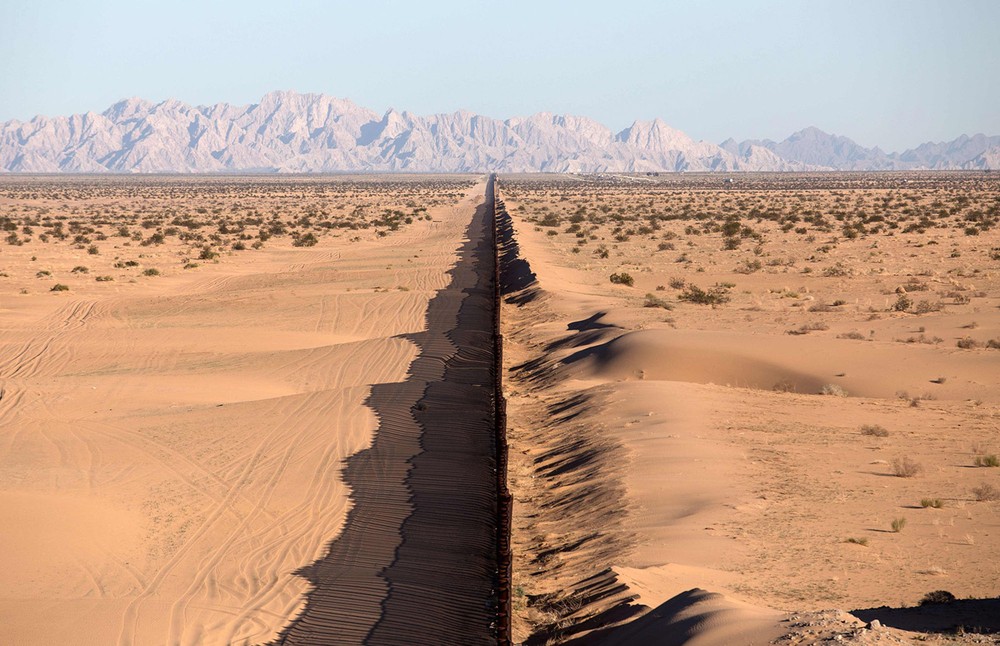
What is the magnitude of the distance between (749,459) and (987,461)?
8.77ft

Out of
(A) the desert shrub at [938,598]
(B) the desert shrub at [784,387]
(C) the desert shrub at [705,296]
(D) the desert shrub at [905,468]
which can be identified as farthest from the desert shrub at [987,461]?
(C) the desert shrub at [705,296]

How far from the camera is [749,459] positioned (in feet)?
44.6

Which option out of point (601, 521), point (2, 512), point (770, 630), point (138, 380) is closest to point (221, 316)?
point (138, 380)

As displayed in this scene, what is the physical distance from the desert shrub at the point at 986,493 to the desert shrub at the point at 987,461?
105cm

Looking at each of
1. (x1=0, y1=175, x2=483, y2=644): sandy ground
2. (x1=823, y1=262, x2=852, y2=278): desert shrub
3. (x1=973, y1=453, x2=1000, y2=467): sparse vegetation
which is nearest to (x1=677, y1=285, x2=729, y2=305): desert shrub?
(x1=823, y1=262, x2=852, y2=278): desert shrub

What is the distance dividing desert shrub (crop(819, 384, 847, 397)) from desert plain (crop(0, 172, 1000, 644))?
0.24ft

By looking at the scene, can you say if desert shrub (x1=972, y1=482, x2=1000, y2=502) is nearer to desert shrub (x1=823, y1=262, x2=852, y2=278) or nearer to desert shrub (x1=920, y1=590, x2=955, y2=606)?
desert shrub (x1=920, y1=590, x2=955, y2=606)

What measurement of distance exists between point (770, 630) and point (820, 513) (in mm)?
4589

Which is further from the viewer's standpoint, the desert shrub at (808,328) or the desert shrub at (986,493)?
the desert shrub at (808,328)

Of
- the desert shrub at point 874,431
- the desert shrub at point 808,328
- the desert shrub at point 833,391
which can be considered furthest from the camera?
the desert shrub at point 808,328

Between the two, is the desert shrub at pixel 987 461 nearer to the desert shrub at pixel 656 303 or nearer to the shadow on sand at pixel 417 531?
the shadow on sand at pixel 417 531

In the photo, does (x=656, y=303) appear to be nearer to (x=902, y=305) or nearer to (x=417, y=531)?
(x=902, y=305)

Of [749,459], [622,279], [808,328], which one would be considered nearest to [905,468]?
[749,459]

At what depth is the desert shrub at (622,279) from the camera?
3428 cm
